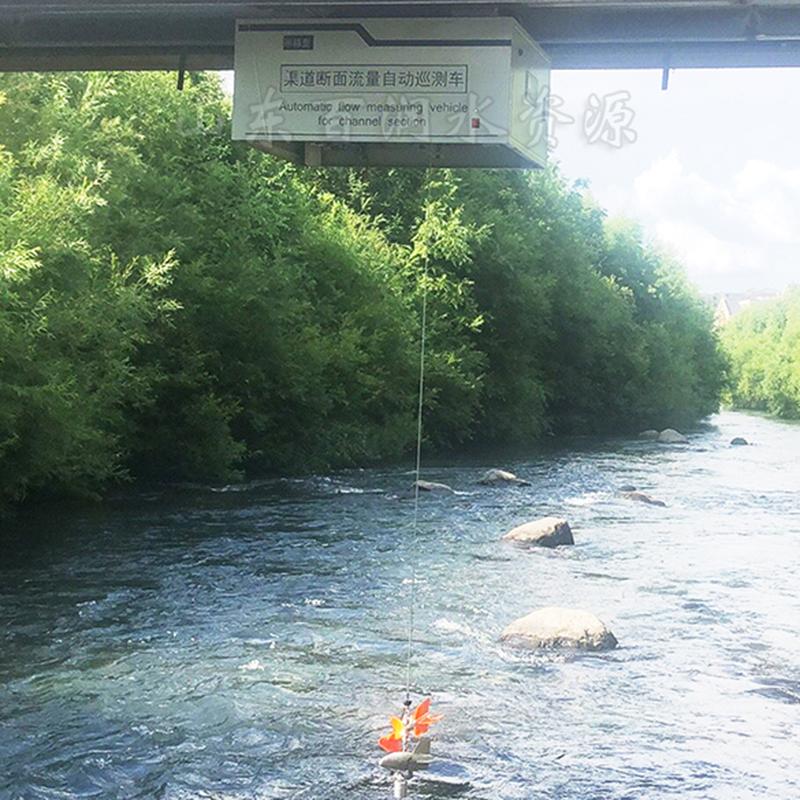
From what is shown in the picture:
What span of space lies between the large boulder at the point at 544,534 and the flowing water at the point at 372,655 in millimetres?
367

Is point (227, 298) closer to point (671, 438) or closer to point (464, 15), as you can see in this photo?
point (464, 15)

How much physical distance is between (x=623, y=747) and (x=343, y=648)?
3.57 meters

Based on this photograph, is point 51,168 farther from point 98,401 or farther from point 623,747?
point 623,747

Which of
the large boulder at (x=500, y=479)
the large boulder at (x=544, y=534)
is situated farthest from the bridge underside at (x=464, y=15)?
the large boulder at (x=500, y=479)

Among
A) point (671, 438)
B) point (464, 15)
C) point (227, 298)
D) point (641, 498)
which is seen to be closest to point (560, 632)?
point (464, 15)

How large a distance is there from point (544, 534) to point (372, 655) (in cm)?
754

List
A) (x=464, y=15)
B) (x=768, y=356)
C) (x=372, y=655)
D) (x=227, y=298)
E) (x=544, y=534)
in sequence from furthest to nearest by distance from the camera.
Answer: (x=768, y=356), (x=227, y=298), (x=544, y=534), (x=372, y=655), (x=464, y=15)

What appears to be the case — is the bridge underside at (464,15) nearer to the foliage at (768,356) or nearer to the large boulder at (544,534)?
the large boulder at (544,534)

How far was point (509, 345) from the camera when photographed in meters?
42.9

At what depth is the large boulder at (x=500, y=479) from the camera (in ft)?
91.7

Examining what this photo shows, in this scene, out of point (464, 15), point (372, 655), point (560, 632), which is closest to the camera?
point (464, 15)

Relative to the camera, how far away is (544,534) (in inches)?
786

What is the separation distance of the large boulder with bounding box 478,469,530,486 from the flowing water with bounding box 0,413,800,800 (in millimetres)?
4282

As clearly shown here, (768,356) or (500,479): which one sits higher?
(768,356)
